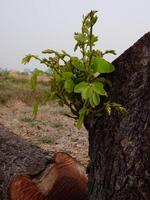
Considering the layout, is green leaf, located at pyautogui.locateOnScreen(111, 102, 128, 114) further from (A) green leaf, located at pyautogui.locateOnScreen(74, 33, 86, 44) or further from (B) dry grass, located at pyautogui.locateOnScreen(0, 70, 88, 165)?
(B) dry grass, located at pyautogui.locateOnScreen(0, 70, 88, 165)

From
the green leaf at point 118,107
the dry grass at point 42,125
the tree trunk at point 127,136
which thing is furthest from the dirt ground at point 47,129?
the green leaf at point 118,107

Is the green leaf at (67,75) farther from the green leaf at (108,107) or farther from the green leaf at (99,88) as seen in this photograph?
the green leaf at (108,107)

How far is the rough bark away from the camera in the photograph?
15.4 ft

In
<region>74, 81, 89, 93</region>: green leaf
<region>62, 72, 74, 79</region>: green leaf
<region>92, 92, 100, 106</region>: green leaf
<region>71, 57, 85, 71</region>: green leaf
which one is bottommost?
<region>92, 92, 100, 106</region>: green leaf

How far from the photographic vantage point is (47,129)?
11.3 metres

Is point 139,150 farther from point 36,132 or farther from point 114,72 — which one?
point 36,132

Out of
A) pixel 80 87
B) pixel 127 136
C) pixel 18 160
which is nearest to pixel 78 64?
pixel 80 87

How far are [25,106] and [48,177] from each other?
442 inches

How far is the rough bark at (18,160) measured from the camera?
4.69m

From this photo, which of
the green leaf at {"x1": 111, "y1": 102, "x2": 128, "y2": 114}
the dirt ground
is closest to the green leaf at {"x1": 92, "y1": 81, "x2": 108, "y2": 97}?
the green leaf at {"x1": 111, "y1": 102, "x2": 128, "y2": 114}

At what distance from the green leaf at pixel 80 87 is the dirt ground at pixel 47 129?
442 cm

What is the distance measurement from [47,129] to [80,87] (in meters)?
8.22

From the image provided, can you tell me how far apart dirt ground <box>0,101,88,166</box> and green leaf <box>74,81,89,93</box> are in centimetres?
442

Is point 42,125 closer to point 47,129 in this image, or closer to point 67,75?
point 47,129
